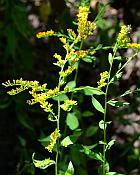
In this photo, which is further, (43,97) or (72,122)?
(72,122)

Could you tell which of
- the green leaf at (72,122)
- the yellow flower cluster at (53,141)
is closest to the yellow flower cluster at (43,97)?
the yellow flower cluster at (53,141)

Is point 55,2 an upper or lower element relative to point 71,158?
upper

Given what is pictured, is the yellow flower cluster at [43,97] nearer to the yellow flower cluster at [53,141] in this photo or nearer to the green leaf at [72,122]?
the yellow flower cluster at [53,141]

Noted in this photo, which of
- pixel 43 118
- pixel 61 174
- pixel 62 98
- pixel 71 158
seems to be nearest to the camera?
pixel 61 174

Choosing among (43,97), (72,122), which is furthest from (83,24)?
(72,122)

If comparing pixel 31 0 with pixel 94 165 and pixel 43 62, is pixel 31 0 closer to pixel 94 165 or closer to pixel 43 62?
pixel 43 62

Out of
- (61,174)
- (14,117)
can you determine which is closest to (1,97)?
(14,117)

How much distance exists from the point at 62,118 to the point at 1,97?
0.53m

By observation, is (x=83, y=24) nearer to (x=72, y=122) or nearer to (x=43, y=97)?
(x=43, y=97)

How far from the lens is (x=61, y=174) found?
1257 millimetres

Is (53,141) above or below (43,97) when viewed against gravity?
below

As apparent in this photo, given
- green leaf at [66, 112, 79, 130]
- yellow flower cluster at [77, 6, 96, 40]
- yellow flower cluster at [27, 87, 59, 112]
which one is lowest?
green leaf at [66, 112, 79, 130]

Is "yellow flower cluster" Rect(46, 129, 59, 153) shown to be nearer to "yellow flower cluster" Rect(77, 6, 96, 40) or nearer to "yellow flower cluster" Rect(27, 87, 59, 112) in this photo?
"yellow flower cluster" Rect(27, 87, 59, 112)

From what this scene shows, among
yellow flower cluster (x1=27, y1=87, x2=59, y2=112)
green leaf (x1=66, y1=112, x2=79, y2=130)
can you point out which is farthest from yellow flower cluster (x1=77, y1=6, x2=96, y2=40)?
green leaf (x1=66, y1=112, x2=79, y2=130)
